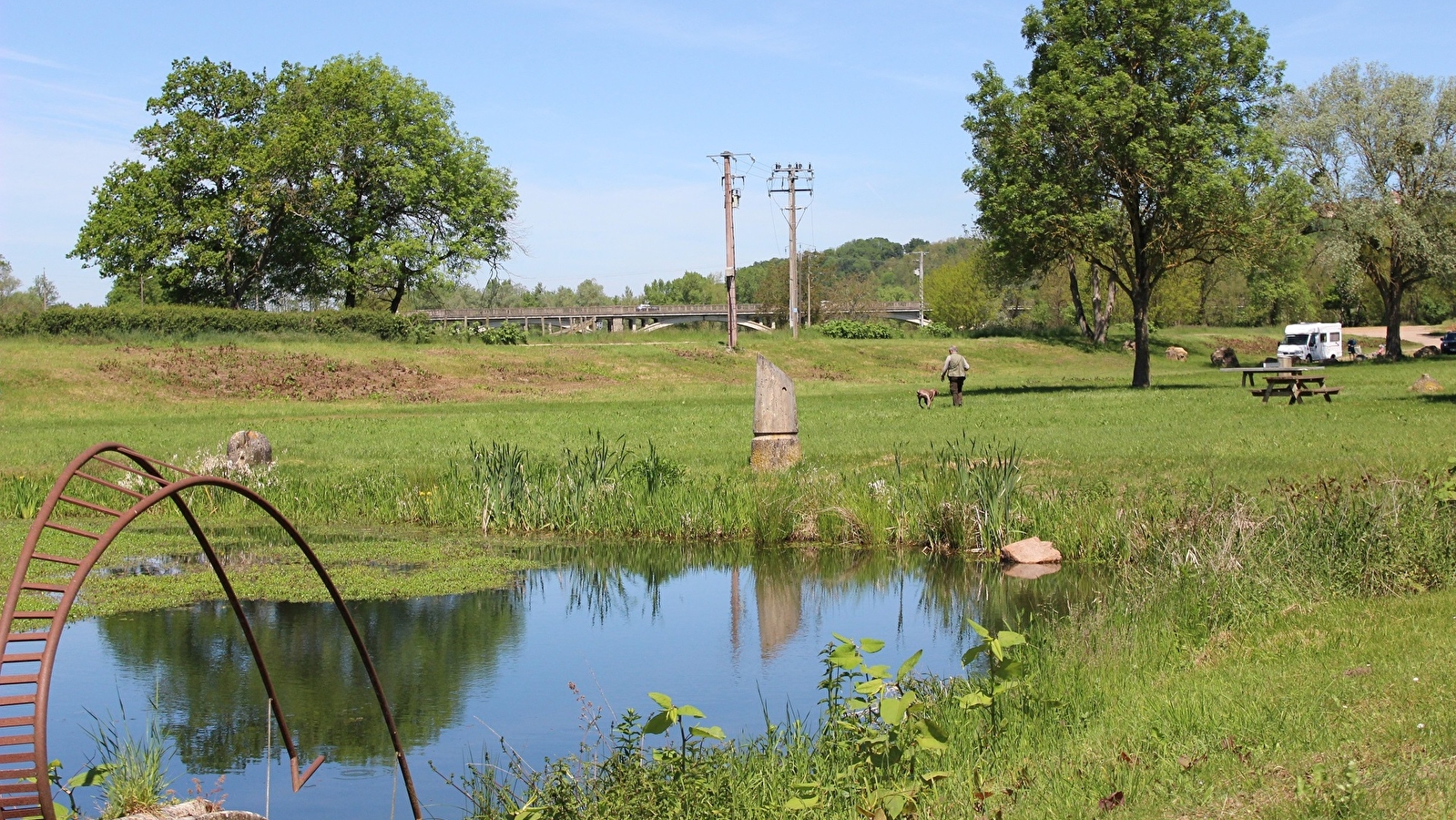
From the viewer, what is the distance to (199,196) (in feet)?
194

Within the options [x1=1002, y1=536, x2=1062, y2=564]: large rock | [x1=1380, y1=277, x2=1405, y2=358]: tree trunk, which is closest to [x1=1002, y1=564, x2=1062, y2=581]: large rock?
[x1=1002, y1=536, x2=1062, y2=564]: large rock

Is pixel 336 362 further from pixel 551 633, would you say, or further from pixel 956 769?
pixel 956 769

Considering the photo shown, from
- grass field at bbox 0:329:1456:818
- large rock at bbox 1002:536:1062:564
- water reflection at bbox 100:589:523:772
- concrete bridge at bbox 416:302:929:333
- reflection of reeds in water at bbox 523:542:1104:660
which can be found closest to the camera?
grass field at bbox 0:329:1456:818

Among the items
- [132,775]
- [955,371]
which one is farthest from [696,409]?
[132,775]

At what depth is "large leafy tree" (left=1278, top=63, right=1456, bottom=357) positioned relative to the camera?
58.4m

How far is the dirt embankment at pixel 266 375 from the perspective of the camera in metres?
44.5

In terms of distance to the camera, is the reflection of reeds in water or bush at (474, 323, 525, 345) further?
bush at (474, 323, 525, 345)

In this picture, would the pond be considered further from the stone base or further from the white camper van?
the white camper van

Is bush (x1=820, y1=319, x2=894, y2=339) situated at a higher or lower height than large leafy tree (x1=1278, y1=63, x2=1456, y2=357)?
lower

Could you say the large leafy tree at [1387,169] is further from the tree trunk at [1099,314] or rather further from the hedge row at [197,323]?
the hedge row at [197,323]

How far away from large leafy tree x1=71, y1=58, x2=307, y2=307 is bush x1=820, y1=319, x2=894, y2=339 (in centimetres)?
2988

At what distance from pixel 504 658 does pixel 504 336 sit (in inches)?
1952

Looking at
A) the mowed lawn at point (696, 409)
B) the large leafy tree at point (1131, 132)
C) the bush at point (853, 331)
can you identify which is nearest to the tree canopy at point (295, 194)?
the mowed lawn at point (696, 409)

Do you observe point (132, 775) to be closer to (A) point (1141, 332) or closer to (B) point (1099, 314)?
(A) point (1141, 332)
